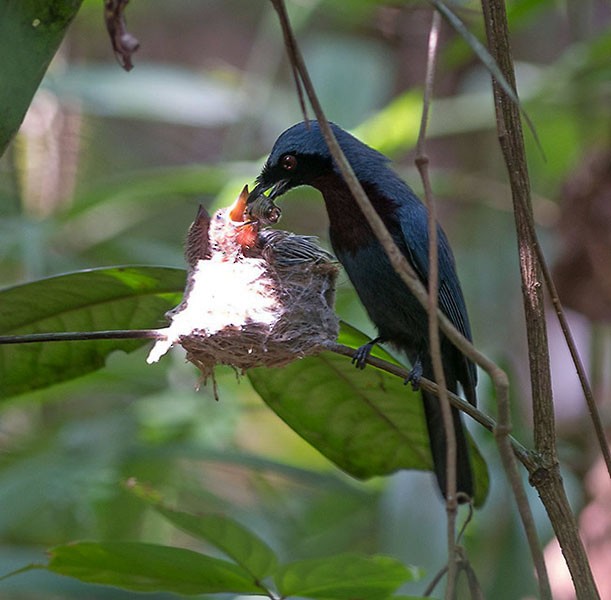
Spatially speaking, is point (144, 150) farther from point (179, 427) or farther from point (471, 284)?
point (179, 427)

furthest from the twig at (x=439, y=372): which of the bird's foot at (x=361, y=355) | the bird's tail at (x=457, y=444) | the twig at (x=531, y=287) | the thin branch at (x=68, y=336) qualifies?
the bird's tail at (x=457, y=444)

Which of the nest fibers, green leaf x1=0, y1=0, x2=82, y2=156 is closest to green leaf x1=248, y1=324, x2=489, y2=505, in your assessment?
the nest fibers

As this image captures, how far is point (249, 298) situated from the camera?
209cm

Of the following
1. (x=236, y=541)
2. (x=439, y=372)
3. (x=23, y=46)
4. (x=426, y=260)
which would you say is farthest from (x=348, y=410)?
(x=23, y=46)

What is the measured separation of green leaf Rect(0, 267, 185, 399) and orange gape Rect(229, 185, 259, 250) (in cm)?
24

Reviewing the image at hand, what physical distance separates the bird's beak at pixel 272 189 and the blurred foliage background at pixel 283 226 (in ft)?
2.49

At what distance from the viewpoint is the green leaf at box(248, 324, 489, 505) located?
7.17 feet

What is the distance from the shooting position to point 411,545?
3344mm

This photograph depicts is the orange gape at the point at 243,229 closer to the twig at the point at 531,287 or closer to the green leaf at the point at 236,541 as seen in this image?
the green leaf at the point at 236,541

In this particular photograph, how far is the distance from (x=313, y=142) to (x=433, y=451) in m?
0.94

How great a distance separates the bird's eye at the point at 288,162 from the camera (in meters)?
2.78

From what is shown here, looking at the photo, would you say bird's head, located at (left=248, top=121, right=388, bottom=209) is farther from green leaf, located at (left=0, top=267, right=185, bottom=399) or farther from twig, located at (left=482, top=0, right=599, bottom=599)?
twig, located at (left=482, top=0, right=599, bottom=599)

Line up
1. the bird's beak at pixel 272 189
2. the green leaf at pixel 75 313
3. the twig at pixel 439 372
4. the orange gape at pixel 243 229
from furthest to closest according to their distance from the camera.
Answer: the bird's beak at pixel 272 189 → the orange gape at pixel 243 229 → the green leaf at pixel 75 313 → the twig at pixel 439 372

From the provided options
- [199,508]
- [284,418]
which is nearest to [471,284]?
[199,508]
